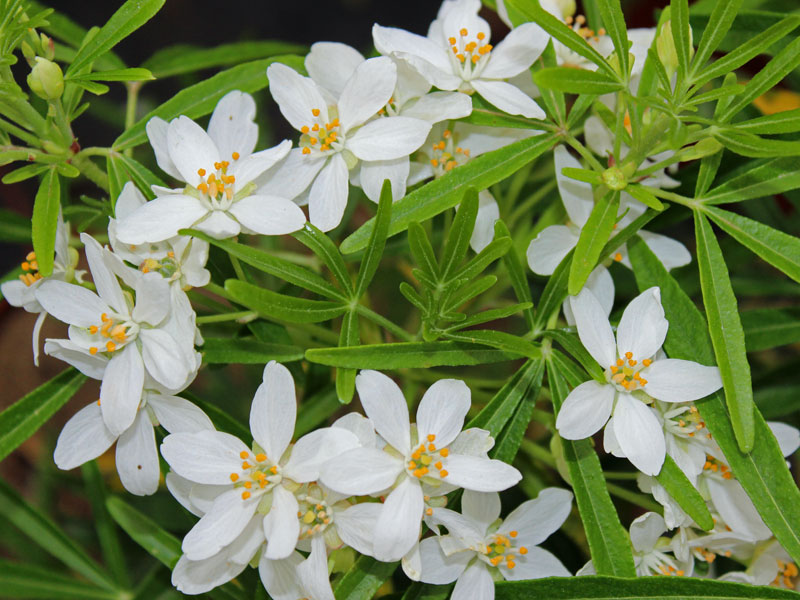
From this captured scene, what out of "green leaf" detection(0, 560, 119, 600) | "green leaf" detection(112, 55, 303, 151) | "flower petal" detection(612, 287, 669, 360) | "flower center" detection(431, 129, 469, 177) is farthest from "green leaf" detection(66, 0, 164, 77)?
"green leaf" detection(0, 560, 119, 600)

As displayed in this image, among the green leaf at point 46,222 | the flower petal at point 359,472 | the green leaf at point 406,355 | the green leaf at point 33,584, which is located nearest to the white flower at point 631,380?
the green leaf at point 406,355

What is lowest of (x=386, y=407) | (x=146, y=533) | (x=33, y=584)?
(x=33, y=584)

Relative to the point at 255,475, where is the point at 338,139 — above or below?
above

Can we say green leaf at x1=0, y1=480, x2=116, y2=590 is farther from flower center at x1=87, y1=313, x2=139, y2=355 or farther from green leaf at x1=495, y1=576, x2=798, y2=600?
green leaf at x1=495, y1=576, x2=798, y2=600

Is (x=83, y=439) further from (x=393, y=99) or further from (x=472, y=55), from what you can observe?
(x=472, y=55)

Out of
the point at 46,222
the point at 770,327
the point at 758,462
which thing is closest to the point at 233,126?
the point at 46,222

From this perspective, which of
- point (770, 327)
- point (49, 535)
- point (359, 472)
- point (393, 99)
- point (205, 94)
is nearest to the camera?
point (359, 472)
